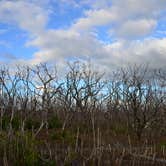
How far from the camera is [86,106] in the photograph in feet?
93.1

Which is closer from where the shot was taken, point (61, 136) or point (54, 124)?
point (61, 136)

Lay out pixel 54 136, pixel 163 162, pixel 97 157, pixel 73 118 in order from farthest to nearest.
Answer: pixel 73 118, pixel 54 136, pixel 163 162, pixel 97 157

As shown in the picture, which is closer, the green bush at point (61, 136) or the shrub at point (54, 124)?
the green bush at point (61, 136)

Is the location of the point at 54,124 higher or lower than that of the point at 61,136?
higher

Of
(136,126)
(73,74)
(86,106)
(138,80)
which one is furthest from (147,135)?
(73,74)

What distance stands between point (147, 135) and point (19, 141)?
17232mm

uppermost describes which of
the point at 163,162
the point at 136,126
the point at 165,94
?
the point at 165,94

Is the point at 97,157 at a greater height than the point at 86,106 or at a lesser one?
lesser

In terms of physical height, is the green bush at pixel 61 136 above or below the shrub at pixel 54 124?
below

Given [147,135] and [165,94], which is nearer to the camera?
[147,135]

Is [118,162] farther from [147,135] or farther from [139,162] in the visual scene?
[147,135]

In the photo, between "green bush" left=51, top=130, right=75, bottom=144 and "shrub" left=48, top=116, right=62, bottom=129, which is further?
"shrub" left=48, top=116, right=62, bottom=129

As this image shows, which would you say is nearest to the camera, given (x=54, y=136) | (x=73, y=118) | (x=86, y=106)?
(x=54, y=136)

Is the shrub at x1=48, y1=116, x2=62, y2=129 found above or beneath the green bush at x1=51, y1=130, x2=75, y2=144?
above
